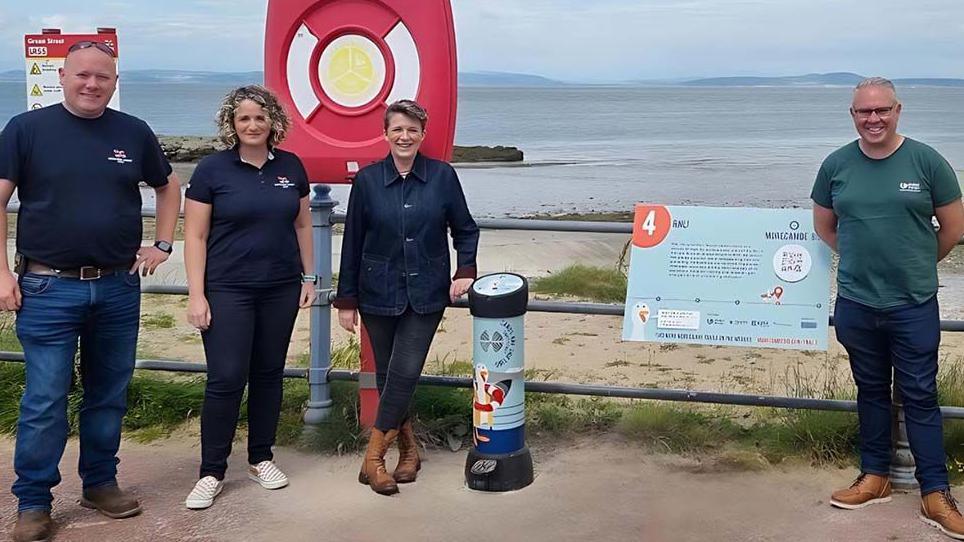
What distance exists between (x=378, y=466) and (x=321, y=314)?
868 millimetres

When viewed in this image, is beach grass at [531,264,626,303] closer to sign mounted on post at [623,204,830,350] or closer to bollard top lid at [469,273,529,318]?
sign mounted on post at [623,204,830,350]

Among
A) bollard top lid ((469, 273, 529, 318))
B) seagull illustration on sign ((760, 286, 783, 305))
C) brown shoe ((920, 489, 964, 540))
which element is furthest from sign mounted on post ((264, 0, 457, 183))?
brown shoe ((920, 489, 964, 540))

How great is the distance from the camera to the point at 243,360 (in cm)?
406

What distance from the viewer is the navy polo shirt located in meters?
Answer: 3.94

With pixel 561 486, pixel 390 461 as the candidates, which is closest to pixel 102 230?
pixel 390 461

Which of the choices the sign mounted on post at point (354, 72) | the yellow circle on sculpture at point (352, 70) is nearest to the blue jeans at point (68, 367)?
the sign mounted on post at point (354, 72)

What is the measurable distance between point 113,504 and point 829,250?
120 inches

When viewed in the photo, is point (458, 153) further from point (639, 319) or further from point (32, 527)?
point (32, 527)

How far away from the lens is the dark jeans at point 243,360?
4000 millimetres

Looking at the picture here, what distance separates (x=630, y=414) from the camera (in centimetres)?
504

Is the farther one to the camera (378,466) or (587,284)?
(587,284)

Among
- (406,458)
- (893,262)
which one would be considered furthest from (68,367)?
(893,262)

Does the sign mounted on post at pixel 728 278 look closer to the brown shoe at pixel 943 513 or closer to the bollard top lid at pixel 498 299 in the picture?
the bollard top lid at pixel 498 299

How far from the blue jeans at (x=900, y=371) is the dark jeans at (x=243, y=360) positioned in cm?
221
